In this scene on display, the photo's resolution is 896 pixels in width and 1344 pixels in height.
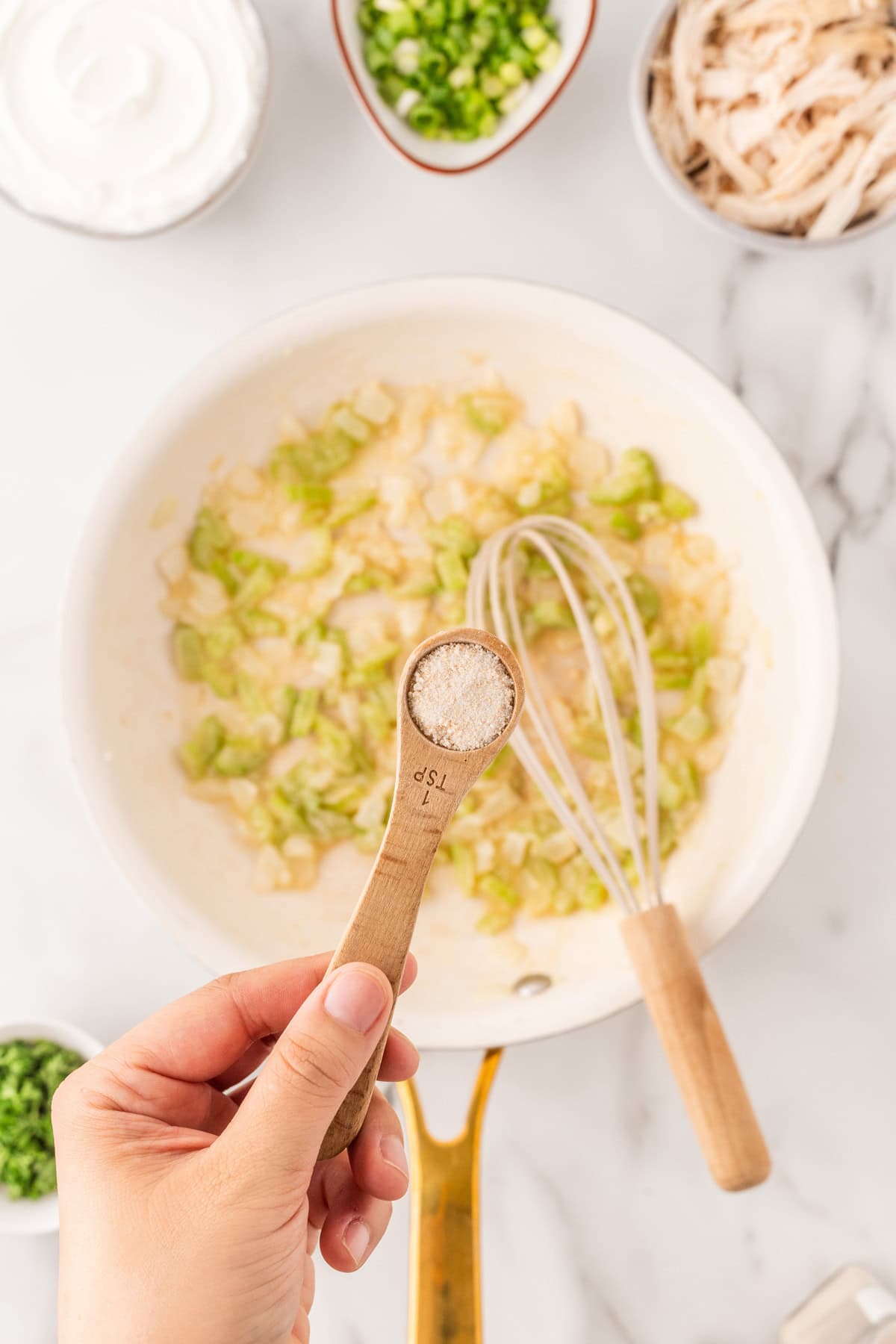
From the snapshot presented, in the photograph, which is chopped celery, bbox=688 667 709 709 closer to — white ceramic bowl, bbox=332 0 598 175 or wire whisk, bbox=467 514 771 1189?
wire whisk, bbox=467 514 771 1189

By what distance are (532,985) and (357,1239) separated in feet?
0.95

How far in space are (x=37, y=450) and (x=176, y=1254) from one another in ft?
2.53

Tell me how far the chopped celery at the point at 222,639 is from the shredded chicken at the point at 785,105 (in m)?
0.59

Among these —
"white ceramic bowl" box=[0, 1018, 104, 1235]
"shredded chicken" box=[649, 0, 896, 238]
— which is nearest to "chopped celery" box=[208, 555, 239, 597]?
"white ceramic bowl" box=[0, 1018, 104, 1235]

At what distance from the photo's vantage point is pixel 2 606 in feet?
3.62

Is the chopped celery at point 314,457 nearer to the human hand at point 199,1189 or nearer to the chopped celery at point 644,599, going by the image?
the chopped celery at point 644,599

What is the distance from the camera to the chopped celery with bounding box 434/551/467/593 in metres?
1.03

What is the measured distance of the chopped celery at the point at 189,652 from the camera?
1.06 metres

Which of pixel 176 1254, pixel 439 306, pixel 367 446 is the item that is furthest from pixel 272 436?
pixel 176 1254

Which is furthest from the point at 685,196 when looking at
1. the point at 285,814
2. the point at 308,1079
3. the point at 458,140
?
the point at 308,1079

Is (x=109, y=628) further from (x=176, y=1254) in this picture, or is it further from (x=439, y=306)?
(x=176, y=1254)

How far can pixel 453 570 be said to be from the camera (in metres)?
1.03

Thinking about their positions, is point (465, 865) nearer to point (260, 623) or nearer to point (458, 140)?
point (260, 623)

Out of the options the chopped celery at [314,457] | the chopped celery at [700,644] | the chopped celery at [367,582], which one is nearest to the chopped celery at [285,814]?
the chopped celery at [367,582]
